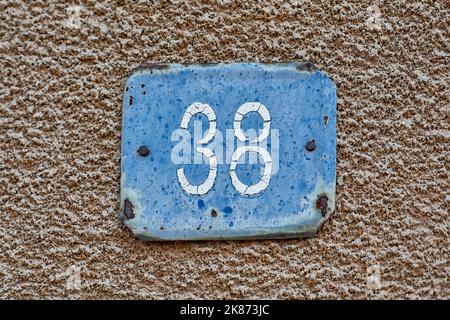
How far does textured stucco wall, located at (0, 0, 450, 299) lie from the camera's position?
0.73 m

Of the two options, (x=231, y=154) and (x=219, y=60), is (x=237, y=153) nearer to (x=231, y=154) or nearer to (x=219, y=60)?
(x=231, y=154)

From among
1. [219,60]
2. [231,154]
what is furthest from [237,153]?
[219,60]

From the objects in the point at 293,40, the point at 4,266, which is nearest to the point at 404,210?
the point at 293,40

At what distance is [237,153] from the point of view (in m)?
0.73

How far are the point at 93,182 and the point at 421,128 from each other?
42cm

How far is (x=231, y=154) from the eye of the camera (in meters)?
0.73

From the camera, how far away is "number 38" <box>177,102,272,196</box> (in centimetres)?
73

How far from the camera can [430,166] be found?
733 mm

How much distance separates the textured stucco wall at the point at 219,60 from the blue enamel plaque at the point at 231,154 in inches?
0.7

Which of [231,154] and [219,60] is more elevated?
[219,60]

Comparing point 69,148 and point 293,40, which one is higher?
point 293,40

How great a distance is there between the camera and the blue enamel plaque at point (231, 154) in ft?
2.38

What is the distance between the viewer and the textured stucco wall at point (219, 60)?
0.73m
